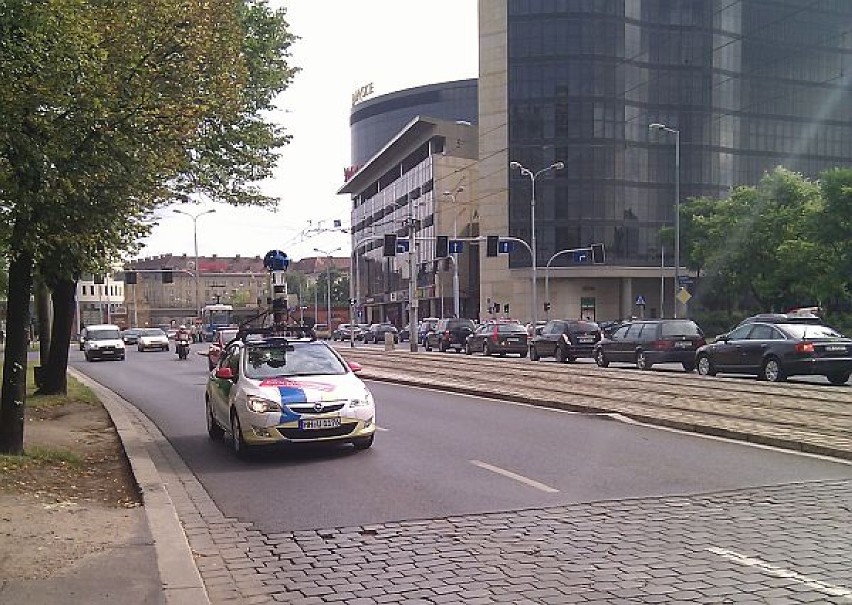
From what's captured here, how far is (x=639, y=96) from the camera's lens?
75.1m

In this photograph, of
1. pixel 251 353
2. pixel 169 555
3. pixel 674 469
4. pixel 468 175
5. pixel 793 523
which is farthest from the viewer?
pixel 468 175

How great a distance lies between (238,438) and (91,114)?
4.19m

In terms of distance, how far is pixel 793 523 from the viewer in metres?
6.83

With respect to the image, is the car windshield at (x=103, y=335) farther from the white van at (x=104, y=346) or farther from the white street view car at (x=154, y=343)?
the white street view car at (x=154, y=343)

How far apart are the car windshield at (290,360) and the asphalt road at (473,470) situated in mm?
1037

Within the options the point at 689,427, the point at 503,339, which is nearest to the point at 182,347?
the point at 503,339

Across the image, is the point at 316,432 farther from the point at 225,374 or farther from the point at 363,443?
the point at 225,374

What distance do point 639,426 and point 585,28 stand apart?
67.1 metres

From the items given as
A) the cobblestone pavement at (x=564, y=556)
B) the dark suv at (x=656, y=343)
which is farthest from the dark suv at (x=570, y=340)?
the cobblestone pavement at (x=564, y=556)

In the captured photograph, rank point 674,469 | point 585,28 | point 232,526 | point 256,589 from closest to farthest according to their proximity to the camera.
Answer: point 256,589, point 232,526, point 674,469, point 585,28

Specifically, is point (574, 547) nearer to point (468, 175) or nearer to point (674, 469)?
point (674, 469)

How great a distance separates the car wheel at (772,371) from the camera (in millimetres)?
19516

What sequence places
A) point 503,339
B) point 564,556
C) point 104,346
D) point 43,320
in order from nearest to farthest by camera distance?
point 564,556 < point 43,320 < point 503,339 < point 104,346

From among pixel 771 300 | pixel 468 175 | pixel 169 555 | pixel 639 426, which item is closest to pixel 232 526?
pixel 169 555
